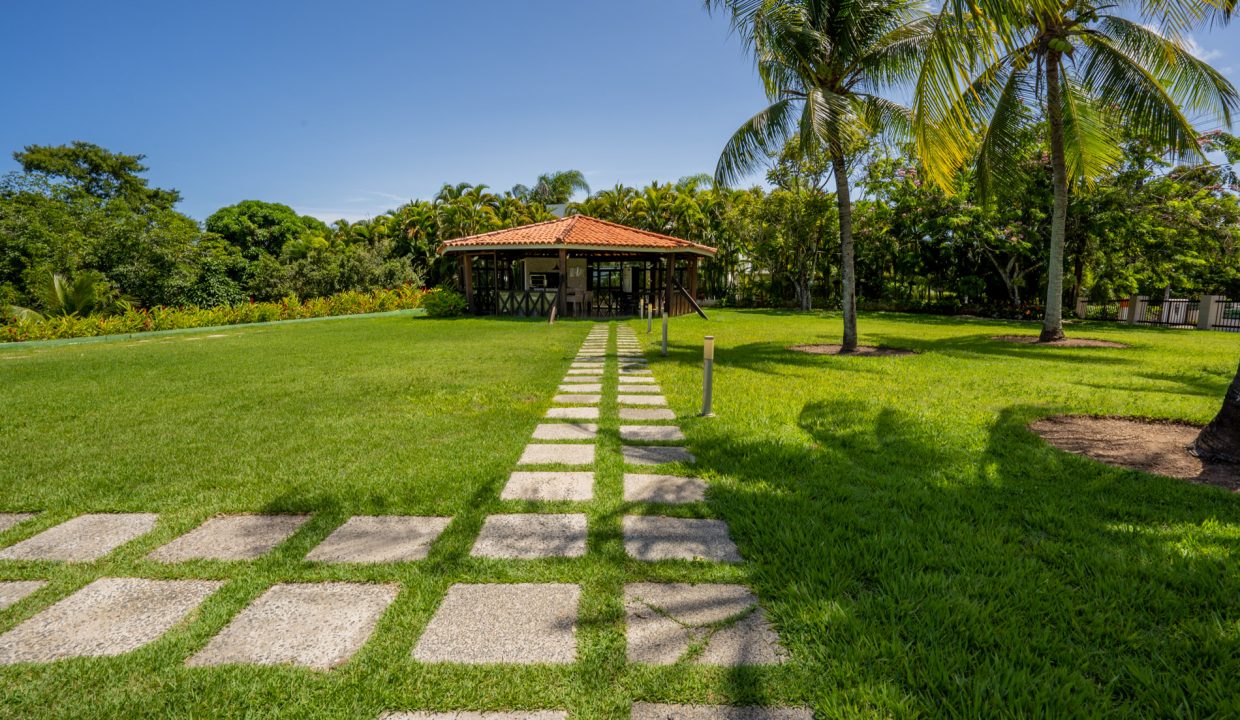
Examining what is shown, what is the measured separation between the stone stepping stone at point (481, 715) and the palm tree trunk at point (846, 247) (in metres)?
9.05

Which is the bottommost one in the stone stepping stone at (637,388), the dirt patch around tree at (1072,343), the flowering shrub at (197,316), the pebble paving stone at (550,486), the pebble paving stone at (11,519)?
the pebble paving stone at (11,519)

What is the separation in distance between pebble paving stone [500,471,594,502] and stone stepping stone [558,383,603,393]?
2835 mm

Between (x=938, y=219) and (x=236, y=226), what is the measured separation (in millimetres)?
48267

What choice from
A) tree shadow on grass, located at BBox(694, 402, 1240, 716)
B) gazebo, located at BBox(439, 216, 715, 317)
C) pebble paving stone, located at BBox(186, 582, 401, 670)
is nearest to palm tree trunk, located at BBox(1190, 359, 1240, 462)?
tree shadow on grass, located at BBox(694, 402, 1240, 716)

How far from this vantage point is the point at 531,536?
107 inches

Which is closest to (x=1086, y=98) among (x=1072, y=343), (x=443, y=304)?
(x=1072, y=343)

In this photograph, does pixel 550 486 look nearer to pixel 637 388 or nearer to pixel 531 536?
pixel 531 536

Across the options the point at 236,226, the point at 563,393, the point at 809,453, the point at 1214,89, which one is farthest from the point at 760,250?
the point at 236,226

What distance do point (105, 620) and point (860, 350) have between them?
34.1 feet

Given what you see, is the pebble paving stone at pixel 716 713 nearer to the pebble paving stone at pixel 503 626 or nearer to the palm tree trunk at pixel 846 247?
the pebble paving stone at pixel 503 626

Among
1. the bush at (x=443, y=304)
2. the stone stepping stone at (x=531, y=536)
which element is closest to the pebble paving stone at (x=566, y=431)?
the stone stepping stone at (x=531, y=536)

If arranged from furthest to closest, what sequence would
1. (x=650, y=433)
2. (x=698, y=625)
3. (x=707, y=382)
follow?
(x=707, y=382)
(x=650, y=433)
(x=698, y=625)

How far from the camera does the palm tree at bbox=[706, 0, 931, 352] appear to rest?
329 inches

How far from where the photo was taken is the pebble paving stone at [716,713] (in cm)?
154
